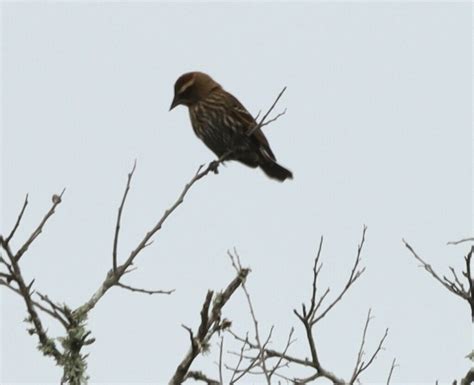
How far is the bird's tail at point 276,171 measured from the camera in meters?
8.35

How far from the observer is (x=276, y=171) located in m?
8.39

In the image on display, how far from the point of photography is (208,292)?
349cm

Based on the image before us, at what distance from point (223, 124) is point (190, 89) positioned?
0.53 metres

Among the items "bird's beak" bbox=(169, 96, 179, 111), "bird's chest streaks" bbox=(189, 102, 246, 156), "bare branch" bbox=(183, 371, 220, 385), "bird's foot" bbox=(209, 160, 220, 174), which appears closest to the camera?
"bare branch" bbox=(183, 371, 220, 385)

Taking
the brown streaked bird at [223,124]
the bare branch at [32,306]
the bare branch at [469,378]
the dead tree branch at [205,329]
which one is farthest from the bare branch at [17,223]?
the brown streaked bird at [223,124]

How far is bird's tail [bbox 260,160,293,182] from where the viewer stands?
835cm

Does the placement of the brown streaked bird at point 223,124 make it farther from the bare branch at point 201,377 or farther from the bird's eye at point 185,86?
the bare branch at point 201,377

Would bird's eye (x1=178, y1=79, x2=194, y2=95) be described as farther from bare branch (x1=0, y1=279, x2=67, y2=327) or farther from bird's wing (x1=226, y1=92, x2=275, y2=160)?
bare branch (x1=0, y1=279, x2=67, y2=327)

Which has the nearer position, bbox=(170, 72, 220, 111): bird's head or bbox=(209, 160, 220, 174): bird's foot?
bbox=(209, 160, 220, 174): bird's foot

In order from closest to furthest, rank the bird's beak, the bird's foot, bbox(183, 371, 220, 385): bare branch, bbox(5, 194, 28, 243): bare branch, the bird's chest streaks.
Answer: bbox(5, 194, 28, 243): bare branch → bbox(183, 371, 220, 385): bare branch → the bird's foot → the bird's chest streaks → the bird's beak

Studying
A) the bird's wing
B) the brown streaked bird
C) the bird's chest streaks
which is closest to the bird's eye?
the brown streaked bird

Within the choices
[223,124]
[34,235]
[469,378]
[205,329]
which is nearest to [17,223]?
[34,235]

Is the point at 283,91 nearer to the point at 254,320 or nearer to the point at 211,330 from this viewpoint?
the point at 254,320

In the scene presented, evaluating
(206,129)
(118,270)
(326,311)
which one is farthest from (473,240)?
(206,129)
